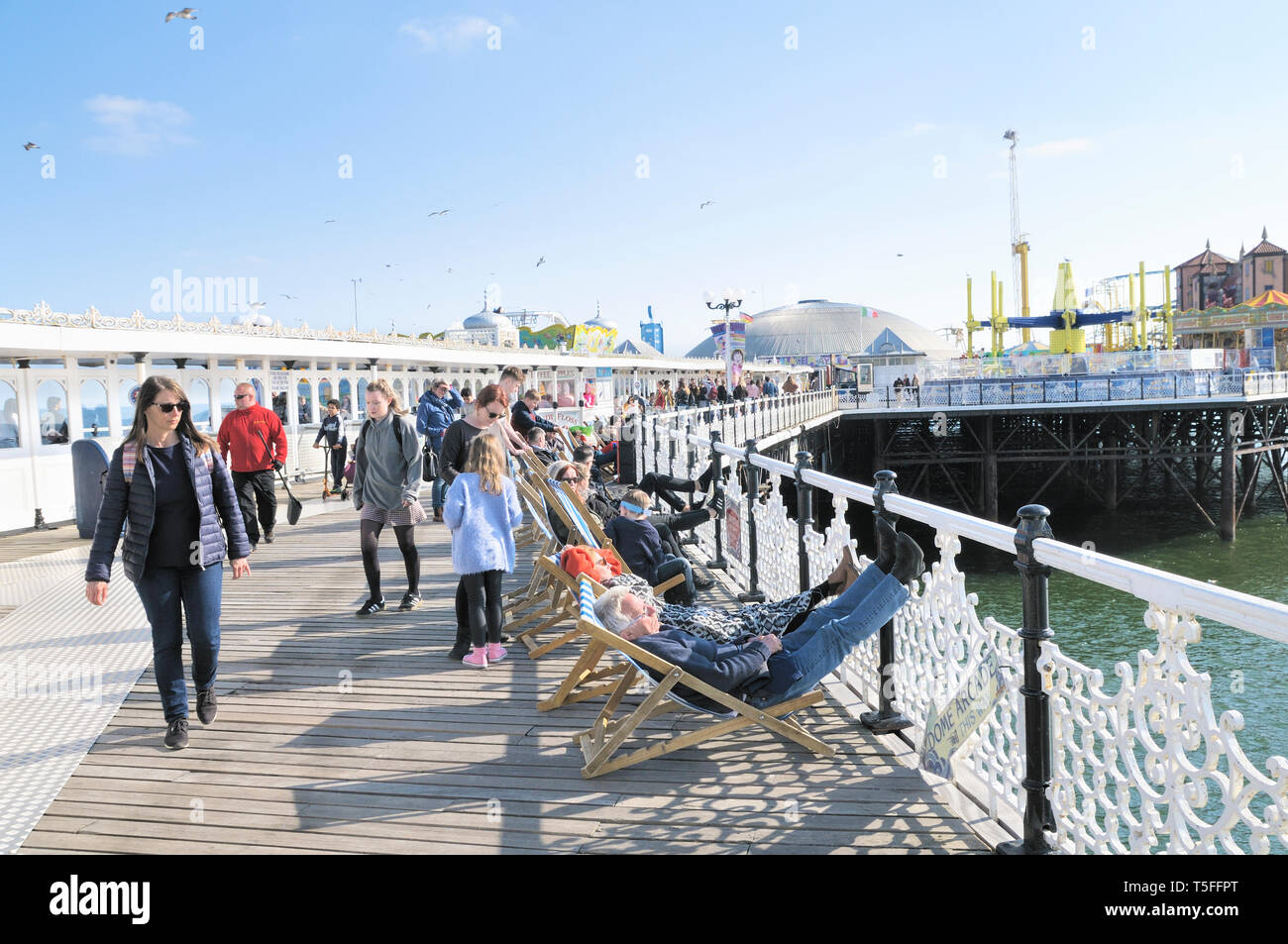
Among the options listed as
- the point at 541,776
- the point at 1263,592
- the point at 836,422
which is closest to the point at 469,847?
the point at 541,776

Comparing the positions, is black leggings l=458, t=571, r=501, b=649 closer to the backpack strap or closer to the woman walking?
the woman walking

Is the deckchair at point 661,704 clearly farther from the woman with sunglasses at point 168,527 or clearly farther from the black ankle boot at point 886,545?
the woman with sunglasses at point 168,527

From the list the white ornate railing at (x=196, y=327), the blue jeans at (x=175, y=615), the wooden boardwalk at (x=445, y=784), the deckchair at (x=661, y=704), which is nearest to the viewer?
the wooden boardwalk at (x=445, y=784)

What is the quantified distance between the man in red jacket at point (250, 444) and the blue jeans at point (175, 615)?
377cm

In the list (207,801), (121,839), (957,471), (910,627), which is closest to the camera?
(121,839)

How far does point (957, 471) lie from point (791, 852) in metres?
36.5

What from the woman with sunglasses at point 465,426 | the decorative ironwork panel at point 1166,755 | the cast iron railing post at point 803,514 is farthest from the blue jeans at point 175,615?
the decorative ironwork panel at point 1166,755

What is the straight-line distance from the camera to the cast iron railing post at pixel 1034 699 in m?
2.55

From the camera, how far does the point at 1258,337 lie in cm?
6334

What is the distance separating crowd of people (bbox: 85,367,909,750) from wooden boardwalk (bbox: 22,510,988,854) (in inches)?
11.7

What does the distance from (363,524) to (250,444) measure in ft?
7.87

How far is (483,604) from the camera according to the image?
5215 millimetres

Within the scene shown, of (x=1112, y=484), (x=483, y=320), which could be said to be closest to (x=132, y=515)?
(x=1112, y=484)

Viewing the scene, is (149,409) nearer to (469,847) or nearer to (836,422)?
(469,847)
